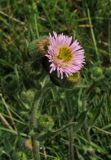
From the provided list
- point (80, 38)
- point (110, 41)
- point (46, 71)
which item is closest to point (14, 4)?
point (80, 38)

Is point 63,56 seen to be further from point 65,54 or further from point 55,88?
point 55,88

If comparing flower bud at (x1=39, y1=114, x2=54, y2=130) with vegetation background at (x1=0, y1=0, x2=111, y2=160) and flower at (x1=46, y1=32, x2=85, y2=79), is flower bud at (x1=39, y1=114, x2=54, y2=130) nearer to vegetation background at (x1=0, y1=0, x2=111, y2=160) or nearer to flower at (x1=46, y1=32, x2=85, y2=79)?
vegetation background at (x1=0, y1=0, x2=111, y2=160)

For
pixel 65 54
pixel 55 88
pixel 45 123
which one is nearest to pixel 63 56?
pixel 65 54

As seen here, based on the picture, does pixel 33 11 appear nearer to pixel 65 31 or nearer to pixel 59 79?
pixel 65 31

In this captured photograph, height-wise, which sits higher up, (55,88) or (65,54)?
(65,54)

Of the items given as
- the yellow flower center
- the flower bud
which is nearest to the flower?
the yellow flower center

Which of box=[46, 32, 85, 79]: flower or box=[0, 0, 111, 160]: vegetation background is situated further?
box=[0, 0, 111, 160]: vegetation background
